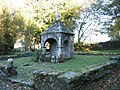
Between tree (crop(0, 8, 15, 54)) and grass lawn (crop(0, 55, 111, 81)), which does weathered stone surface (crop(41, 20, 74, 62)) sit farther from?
tree (crop(0, 8, 15, 54))

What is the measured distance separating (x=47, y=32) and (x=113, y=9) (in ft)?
33.0

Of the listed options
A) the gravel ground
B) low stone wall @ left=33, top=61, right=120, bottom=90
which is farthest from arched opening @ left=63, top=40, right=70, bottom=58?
low stone wall @ left=33, top=61, right=120, bottom=90

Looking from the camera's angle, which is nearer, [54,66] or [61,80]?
[61,80]

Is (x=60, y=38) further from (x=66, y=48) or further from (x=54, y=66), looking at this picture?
(x=54, y=66)

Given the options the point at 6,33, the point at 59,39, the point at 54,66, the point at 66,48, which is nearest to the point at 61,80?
the point at 54,66

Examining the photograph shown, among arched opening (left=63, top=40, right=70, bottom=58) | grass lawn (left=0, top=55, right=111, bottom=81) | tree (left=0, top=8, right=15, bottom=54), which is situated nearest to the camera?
grass lawn (left=0, top=55, right=111, bottom=81)

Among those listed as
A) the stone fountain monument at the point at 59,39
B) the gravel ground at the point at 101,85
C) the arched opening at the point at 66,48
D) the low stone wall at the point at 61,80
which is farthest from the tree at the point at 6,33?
the low stone wall at the point at 61,80

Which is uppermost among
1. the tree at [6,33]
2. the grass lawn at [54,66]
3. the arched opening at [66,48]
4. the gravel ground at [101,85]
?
the tree at [6,33]

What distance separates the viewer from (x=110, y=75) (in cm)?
944

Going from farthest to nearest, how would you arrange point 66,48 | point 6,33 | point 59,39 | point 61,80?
point 6,33, point 66,48, point 59,39, point 61,80

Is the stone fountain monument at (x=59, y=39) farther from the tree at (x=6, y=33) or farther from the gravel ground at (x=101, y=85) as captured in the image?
the gravel ground at (x=101, y=85)

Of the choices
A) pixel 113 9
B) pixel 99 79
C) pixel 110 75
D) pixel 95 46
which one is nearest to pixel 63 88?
pixel 99 79

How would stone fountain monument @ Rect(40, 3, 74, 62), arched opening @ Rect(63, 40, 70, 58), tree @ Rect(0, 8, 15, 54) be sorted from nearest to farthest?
stone fountain monument @ Rect(40, 3, 74, 62) < arched opening @ Rect(63, 40, 70, 58) < tree @ Rect(0, 8, 15, 54)

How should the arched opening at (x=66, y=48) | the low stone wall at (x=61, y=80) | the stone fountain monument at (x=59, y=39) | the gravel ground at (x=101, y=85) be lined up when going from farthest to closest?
1. the arched opening at (x=66, y=48)
2. the stone fountain monument at (x=59, y=39)
3. the gravel ground at (x=101, y=85)
4. the low stone wall at (x=61, y=80)
